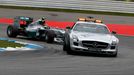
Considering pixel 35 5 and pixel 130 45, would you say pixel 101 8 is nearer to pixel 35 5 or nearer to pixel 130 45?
pixel 35 5

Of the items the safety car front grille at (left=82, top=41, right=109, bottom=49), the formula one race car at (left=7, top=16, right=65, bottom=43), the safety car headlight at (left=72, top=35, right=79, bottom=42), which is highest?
the safety car headlight at (left=72, top=35, right=79, bottom=42)

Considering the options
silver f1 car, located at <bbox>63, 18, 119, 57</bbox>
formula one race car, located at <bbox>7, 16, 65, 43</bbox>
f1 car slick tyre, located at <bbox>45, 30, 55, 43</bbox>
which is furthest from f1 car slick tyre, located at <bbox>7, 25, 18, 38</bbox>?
silver f1 car, located at <bbox>63, 18, 119, 57</bbox>

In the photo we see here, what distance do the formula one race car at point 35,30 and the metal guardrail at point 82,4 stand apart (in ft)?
42.8

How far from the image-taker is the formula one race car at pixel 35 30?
21.9 metres

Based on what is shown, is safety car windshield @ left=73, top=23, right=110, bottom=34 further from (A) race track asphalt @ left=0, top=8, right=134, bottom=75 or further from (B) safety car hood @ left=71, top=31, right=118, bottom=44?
(A) race track asphalt @ left=0, top=8, right=134, bottom=75

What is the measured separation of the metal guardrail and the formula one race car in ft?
42.8

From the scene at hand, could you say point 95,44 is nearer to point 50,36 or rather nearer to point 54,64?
point 54,64

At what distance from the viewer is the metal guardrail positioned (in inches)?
1457

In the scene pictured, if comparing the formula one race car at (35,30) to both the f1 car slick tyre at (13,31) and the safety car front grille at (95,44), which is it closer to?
the f1 car slick tyre at (13,31)

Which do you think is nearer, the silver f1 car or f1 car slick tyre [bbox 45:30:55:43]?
the silver f1 car

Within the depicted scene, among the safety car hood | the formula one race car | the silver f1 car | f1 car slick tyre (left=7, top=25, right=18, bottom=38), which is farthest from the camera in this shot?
f1 car slick tyre (left=7, top=25, right=18, bottom=38)

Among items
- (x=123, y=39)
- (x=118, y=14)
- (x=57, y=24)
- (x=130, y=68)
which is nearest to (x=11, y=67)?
(x=130, y=68)

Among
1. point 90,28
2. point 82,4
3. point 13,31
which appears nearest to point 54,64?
point 90,28

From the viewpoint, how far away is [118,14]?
1453 inches
